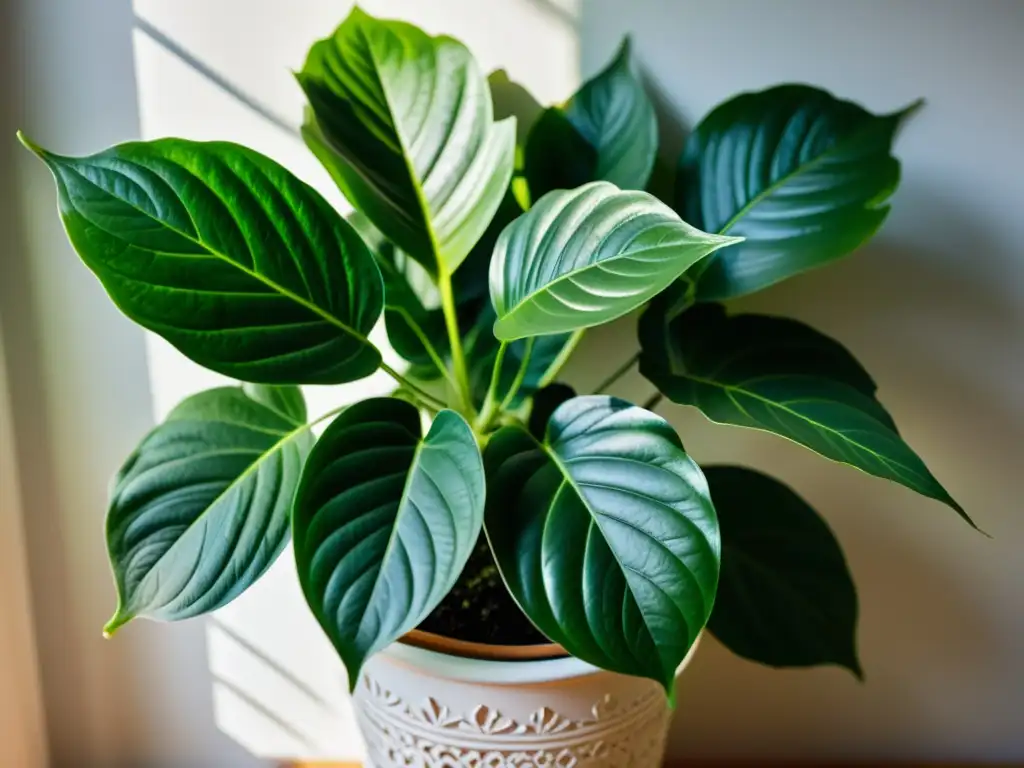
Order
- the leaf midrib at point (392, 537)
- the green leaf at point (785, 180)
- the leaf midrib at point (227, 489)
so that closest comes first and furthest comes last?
the leaf midrib at point (392, 537), the leaf midrib at point (227, 489), the green leaf at point (785, 180)

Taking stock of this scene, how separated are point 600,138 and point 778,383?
277mm

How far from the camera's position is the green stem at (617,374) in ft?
2.85

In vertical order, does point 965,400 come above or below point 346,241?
below

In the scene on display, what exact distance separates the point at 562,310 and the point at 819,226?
0.31m

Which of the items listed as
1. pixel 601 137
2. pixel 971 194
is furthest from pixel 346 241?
pixel 971 194

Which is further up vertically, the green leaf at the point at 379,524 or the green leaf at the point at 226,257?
the green leaf at the point at 226,257

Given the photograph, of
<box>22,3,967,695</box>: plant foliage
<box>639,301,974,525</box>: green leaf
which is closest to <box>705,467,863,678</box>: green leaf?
<box>22,3,967,695</box>: plant foliage

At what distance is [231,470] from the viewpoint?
2.35 ft

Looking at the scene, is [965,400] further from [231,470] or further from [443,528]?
[231,470]

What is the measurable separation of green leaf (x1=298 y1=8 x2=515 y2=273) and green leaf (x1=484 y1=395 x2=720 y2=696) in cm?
21

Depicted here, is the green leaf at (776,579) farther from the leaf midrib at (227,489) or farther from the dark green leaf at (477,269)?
the leaf midrib at (227,489)

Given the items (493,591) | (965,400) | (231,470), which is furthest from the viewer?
(965,400)

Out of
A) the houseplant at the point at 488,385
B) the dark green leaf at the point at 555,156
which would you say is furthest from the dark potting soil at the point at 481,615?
the dark green leaf at the point at 555,156

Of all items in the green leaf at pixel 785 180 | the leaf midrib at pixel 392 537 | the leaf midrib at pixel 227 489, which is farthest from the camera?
the green leaf at pixel 785 180
